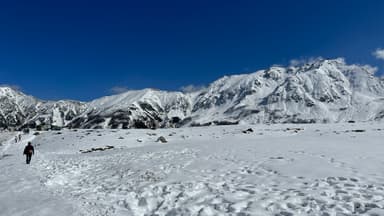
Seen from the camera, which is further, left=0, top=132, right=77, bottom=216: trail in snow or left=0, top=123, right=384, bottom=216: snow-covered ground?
left=0, top=132, right=77, bottom=216: trail in snow

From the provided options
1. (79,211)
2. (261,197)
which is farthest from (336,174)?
(79,211)

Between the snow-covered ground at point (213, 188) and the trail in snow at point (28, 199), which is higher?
the snow-covered ground at point (213, 188)

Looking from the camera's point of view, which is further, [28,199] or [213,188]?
[28,199]

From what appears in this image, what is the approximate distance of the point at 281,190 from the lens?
13.2 metres

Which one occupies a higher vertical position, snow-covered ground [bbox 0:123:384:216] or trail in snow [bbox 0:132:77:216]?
snow-covered ground [bbox 0:123:384:216]

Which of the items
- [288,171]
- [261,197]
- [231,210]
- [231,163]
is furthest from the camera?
[231,163]

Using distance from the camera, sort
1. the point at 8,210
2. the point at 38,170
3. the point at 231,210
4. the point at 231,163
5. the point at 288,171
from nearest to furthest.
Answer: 1. the point at 231,210
2. the point at 8,210
3. the point at 288,171
4. the point at 231,163
5. the point at 38,170

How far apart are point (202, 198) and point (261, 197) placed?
7.37ft

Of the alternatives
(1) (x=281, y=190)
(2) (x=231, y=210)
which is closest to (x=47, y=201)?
(2) (x=231, y=210)

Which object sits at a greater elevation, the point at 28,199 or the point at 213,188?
the point at 213,188

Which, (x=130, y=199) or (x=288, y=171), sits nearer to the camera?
(x=130, y=199)

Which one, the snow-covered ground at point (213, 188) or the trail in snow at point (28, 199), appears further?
the trail in snow at point (28, 199)

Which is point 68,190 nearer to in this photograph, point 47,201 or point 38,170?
point 47,201

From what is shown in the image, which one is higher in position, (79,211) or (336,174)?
(336,174)
